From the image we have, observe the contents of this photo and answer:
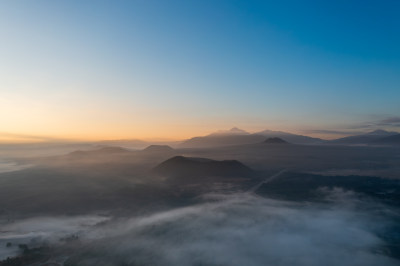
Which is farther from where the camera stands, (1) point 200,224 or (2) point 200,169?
(2) point 200,169

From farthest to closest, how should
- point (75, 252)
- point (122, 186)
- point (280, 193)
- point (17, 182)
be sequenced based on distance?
point (17, 182), point (122, 186), point (280, 193), point (75, 252)

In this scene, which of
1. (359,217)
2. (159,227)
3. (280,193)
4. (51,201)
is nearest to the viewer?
(159,227)

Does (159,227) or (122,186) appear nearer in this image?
(159,227)

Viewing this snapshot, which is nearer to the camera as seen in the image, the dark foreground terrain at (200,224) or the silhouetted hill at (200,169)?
the dark foreground terrain at (200,224)

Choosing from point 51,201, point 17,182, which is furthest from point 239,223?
point 17,182

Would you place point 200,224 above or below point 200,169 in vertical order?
below

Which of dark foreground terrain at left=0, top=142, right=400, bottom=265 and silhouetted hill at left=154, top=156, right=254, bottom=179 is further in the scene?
silhouetted hill at left=154, top=156, right=254, bottom=179

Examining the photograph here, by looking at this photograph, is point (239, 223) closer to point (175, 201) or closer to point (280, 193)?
point (175, 201)
